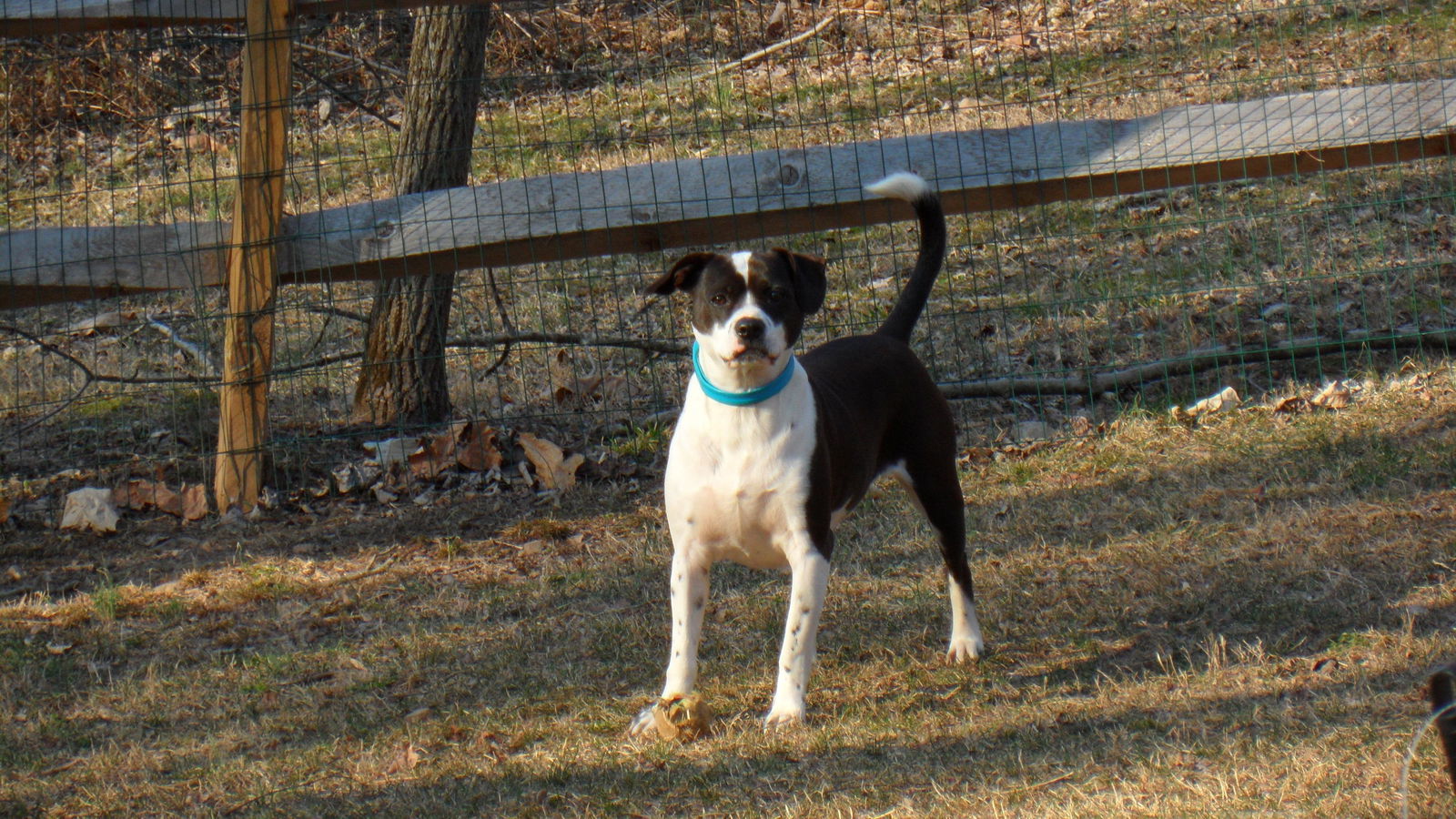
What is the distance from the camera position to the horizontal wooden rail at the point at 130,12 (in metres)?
5.31

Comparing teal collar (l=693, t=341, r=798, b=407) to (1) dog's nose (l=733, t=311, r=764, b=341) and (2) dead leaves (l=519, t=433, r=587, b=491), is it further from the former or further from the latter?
(2) dead leaves (l=519, t=433, r=587, b=491)

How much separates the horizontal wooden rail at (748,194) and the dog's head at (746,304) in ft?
6.39

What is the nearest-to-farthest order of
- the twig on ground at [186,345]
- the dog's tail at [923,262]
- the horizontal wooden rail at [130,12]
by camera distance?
the dog's tail at [923,262] < the horizontal wooden rail at [130,12] < the twig on ground at [186,345]

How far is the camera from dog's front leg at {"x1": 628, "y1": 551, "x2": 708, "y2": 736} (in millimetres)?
3676

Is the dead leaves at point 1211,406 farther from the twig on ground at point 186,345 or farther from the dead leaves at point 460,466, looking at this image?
the twig on ground at point 186,345

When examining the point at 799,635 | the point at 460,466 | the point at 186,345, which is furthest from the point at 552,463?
the point at 186,345

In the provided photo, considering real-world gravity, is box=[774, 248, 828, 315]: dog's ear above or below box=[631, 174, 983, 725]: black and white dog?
above

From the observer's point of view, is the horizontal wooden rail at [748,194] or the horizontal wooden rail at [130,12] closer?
the horizontal wooden rail at [130,12]

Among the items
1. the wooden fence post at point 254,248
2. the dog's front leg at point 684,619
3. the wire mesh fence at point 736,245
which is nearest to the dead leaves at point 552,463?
the wire mesh fence at point 736,245

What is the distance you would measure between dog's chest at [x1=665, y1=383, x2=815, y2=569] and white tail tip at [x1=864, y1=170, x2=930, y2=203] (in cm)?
76

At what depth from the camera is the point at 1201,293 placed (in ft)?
24.2

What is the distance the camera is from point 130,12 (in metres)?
5.39

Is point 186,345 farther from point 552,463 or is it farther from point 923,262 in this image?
point 923,262

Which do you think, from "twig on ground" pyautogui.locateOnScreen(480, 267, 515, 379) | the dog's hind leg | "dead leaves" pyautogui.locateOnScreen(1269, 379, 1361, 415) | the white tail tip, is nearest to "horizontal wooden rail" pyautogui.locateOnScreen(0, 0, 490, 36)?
"twig on ground" pyautogui.locateOnScreen(480, 267, 515, 379)
